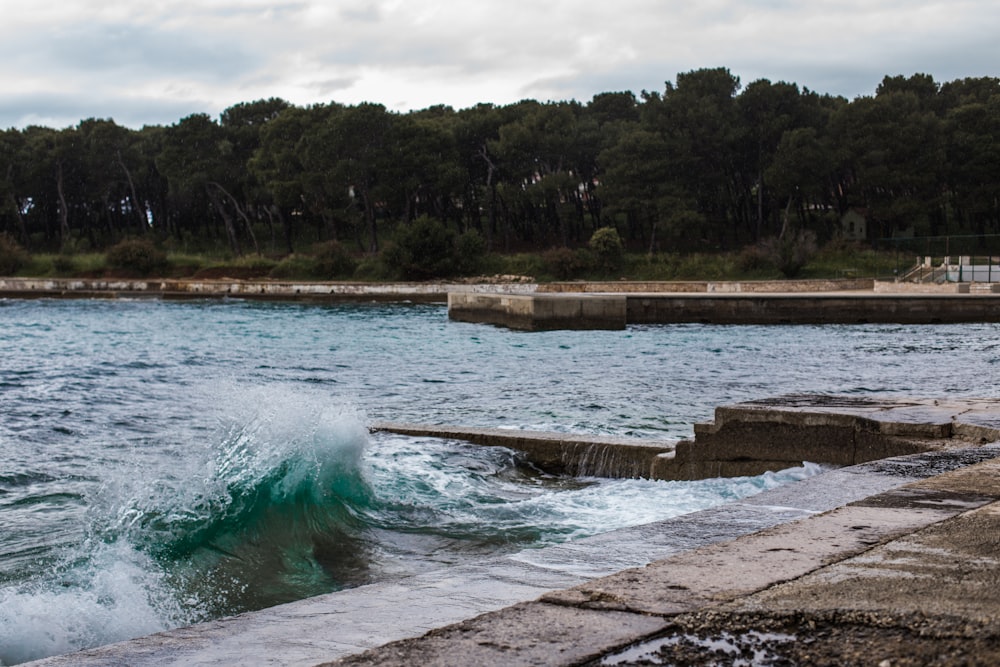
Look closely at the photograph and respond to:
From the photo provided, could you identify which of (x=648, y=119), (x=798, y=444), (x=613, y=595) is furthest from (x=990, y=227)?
(x=613, y=595)

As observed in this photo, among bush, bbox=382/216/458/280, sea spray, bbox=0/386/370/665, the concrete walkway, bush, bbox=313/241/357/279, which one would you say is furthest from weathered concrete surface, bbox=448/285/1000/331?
bush, bbox=313/241/357/279

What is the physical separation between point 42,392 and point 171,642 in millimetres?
14551

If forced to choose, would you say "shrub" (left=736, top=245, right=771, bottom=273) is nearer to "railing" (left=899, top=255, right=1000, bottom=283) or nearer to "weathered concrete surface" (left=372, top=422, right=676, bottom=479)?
"railing" (left=899, top=255, right=1000, bottom=283)

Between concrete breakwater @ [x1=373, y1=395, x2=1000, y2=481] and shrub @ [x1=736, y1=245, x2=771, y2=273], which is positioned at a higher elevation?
shrub @ [x1=736, y1=245, x2=771, y2=273]

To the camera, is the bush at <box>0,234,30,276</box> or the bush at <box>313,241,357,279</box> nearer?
the bush at <box>313,241,357,279</box>

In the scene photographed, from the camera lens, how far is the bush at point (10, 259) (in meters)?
69.1

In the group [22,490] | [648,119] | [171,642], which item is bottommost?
[22,490]

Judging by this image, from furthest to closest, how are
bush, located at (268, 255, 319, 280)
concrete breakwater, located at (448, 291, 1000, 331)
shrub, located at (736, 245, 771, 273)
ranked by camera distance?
bush, located at (268, 255, 319, 280) < shrub, located at (736, 245, 771, 273) < concrete breakwater, located at (448, 291, 1000, 331)

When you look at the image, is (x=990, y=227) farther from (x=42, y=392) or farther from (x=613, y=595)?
(x=613, y=595)

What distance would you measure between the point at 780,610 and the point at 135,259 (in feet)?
221

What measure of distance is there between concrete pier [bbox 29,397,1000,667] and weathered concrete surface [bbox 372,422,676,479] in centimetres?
399

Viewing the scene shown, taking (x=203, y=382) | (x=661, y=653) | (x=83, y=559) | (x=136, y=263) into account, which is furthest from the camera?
(x=136, y=263)

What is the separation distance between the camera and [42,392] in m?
16.6

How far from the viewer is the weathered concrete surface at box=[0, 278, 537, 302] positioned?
53500mm
